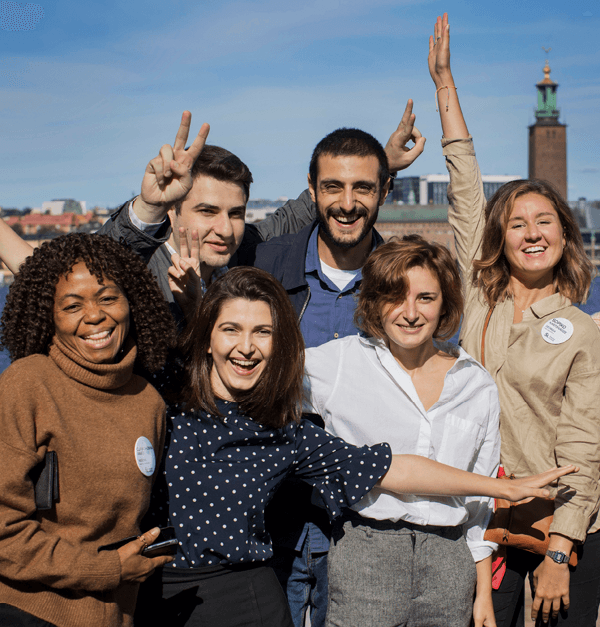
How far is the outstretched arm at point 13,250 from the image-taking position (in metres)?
2.29

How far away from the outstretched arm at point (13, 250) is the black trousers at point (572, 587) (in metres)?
2.12

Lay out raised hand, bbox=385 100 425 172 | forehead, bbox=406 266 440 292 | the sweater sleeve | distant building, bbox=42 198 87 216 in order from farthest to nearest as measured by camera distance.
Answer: distant building, bbox=42 198 87 216 → raised hand, bbox=385 100 425 172 → forehead, bbox=406 266 440 292 → the sweater sleeve

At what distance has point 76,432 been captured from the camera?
1797 millimetres

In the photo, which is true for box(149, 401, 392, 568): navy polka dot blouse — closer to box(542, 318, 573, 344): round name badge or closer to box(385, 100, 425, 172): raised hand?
box(542, 318, 573, 344): round name badge

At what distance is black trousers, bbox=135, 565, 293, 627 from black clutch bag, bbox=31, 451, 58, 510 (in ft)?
1.61

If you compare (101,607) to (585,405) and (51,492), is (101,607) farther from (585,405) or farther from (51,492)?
(585,405)

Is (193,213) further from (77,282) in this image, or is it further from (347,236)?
(77,282)

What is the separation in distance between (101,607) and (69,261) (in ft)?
3.20

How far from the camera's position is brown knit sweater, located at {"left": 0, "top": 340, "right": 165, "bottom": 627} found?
1.67 m

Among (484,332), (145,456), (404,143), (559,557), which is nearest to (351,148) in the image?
(404,143)

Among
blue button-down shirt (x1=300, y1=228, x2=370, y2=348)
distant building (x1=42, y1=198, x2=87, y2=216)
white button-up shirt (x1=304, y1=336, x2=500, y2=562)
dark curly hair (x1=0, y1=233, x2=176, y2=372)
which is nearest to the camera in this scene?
dark curly hair (x1=0, y1=233, x2=176, y2=372)

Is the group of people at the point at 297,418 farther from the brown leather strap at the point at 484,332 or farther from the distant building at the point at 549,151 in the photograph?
the distant building at the point at 549,151

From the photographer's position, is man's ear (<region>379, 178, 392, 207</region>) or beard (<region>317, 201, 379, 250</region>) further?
man's ear (<region>379, 178, 392, 207</region>)

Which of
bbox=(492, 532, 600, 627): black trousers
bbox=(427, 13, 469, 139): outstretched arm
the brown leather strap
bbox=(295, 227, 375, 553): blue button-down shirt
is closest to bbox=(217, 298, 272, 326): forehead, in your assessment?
bbox=(295, 227, 375, 553): blue button-down shirt
